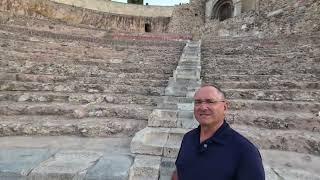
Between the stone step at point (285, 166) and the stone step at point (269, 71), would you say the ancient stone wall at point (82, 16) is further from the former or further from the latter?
the stone step at point (285, 166)

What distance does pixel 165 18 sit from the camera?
85.3ft

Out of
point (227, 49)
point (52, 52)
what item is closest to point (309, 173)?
point (227, 49)

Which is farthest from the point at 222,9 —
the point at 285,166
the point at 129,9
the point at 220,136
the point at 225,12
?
the point at 220,136

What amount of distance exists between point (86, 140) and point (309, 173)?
271cm

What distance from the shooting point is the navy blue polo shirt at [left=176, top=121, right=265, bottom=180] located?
→ 143cm

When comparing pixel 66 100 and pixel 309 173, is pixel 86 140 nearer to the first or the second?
pixel 66 100

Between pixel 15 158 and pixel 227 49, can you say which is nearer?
pixel 15 158

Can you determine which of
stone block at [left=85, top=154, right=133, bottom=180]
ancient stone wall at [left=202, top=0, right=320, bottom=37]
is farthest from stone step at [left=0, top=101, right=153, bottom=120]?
ancient stone wall at [left=202, top=0, right=320, bottom=37]

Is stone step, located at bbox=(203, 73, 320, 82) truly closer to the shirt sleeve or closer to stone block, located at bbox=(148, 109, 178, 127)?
stone block, located at bbox=(148, 109, 178, 127)

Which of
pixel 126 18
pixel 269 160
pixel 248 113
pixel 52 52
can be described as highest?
pixel 126 18

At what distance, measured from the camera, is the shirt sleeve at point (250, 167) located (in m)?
1.41

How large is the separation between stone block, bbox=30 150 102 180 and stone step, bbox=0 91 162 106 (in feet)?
5.83

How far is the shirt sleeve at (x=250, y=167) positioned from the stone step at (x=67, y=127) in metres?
2.51

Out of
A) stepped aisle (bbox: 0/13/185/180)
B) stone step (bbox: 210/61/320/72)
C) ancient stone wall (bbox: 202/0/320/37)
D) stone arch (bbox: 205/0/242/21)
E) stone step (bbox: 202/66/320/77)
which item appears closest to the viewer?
stepped aisle (bbox: 0/13/185/180)
